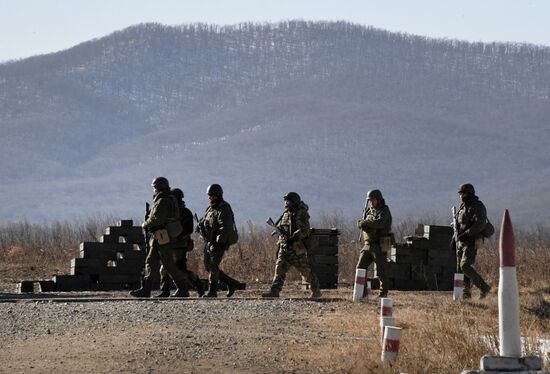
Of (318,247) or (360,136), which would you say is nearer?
(318,247)

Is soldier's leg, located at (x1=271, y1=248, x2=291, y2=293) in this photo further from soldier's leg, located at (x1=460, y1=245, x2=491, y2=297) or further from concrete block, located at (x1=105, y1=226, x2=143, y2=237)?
concrete block, located at (x1=105, y1=226, x2=143, y2=237)

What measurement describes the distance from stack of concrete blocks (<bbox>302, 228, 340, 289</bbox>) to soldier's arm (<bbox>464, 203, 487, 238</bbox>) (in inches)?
285

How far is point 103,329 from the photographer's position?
18.9m

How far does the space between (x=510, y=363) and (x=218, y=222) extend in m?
14.4

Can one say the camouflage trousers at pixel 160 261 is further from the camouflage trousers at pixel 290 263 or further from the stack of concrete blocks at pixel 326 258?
the stack of concrete blocks at pixel 326 258

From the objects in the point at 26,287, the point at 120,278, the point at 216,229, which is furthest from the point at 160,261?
the point at 120,278

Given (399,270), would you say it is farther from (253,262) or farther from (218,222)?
(253,262)

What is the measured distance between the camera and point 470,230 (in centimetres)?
2544

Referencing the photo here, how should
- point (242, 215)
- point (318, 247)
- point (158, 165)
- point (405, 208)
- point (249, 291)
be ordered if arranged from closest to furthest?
1. point (249, 291)
2. point (318, 247)
3. point (405, 208)
4. point (242, 215)
5. point (158, 165)

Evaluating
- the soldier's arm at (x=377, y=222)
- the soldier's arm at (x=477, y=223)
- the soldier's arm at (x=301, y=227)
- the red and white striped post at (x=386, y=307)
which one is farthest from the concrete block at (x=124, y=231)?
the red and white striped post at (x=386, y=307)

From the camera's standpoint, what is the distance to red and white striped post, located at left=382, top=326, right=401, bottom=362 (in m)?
15.1

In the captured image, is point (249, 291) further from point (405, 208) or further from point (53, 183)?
point (53, 183)

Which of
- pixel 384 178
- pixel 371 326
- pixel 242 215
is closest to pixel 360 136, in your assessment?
pixel 384 178

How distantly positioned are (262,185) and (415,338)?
533 ft
